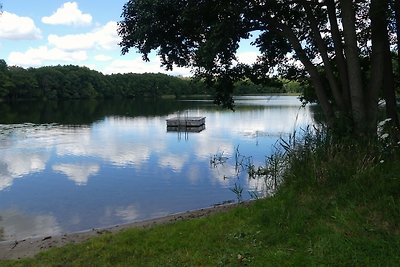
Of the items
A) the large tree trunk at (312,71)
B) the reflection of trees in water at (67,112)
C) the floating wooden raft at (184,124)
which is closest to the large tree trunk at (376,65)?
the large tree trunk at (312,71)

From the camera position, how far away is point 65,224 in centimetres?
1448

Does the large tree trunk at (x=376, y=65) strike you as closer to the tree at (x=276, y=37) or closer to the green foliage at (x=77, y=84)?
the tree at (x=276, y=37)

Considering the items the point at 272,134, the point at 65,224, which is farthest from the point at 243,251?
the point at 272,134

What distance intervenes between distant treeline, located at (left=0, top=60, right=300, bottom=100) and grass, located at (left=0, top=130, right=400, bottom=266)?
89.8m

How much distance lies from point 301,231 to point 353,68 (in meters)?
4.63

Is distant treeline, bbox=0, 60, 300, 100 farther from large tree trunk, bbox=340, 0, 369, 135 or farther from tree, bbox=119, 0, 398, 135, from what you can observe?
large tree trunk, bbox=340, 0, 369, 135

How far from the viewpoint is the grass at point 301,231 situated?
18.0ft

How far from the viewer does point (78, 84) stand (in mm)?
147750

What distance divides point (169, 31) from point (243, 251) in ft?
22.0

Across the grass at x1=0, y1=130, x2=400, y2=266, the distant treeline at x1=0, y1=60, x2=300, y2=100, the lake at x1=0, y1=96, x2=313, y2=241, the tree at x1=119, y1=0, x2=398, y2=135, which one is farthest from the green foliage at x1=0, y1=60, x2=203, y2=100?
the grass at x1=0, y1=130, x2=400, y2=266

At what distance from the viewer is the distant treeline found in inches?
4892

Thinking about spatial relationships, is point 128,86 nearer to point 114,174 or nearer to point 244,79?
point 114,174

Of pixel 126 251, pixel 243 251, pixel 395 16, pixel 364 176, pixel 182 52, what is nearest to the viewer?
pixel 243 251

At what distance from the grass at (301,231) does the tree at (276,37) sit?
1863 millimetres
